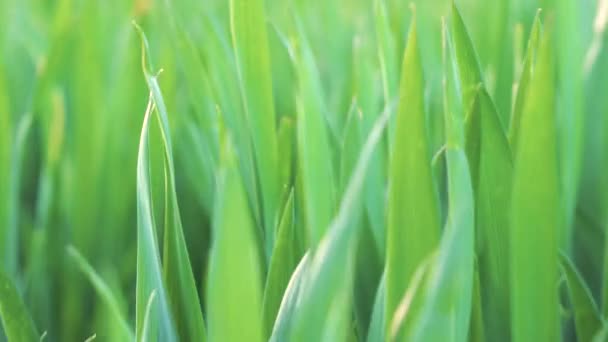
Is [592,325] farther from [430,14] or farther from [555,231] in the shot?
[430,14]

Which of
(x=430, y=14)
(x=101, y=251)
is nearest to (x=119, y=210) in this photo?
(x=101, y=251)

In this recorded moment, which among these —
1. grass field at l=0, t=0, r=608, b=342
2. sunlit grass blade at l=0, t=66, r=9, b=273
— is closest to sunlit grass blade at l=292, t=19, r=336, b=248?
grass field at l=0, t=0, r=608, b=342

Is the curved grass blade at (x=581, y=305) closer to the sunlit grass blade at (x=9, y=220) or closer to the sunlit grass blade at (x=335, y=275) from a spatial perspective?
the sunlit grass blade at (x=335, y=275)

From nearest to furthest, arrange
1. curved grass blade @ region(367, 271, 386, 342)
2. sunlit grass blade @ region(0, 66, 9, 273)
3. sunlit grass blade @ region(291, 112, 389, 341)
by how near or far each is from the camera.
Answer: sunlit grass blade @ region(291, 112, 389, 341) < curved grass blade @ region(367, 271, 386, 342) < sunlit grass blade @ region(0, 66, 9, 273)

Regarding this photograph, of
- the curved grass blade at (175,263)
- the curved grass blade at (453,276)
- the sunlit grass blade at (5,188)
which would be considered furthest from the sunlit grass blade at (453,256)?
the sunlit grass blade at (5,188)

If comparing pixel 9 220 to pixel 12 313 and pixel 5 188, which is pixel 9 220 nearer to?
pixel 5 188

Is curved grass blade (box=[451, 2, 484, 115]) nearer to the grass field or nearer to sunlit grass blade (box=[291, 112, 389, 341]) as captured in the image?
the grass field

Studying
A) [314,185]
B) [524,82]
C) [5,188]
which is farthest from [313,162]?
[5,188]
